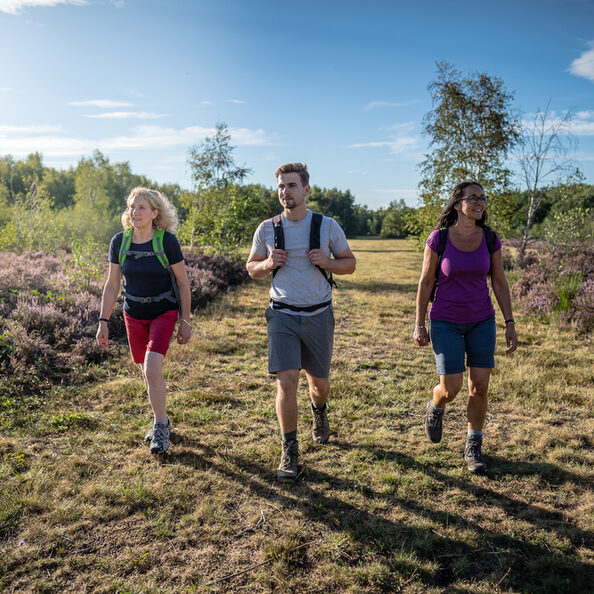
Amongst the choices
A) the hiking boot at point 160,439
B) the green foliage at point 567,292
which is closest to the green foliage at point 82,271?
the hiking boot at point 160,439

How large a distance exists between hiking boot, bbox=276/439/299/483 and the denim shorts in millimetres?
1344

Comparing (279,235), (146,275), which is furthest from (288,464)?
(146,275)

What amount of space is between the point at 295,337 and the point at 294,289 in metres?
0.38

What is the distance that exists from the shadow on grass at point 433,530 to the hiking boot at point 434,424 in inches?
12.2

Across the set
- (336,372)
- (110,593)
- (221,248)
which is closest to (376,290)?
(221,248)

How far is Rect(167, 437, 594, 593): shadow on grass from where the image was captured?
2607mm

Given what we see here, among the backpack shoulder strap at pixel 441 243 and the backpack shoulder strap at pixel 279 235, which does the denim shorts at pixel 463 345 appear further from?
the backpack shoulder strap at pixel 279 235

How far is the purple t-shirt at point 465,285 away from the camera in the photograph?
11.7 feet

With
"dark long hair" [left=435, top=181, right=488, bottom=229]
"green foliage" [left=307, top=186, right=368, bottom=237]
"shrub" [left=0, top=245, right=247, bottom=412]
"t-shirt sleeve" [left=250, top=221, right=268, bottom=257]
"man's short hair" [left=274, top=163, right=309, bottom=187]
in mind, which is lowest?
"shrub" [left=0, top=245, right=247, bottom=412]

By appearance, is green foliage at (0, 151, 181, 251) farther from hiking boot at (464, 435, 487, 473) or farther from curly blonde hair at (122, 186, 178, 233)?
hiking boot at (464, 435, 487, 473)

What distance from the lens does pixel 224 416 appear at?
15.5 feet

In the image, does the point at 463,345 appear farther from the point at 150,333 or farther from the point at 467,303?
the point at 150,333

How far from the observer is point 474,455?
3744 mm

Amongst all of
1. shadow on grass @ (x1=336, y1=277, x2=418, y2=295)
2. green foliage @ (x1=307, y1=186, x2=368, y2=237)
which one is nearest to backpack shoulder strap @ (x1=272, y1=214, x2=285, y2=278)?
shadow on grass @ (x1=336, y1=277, x2=418, y2=295)
